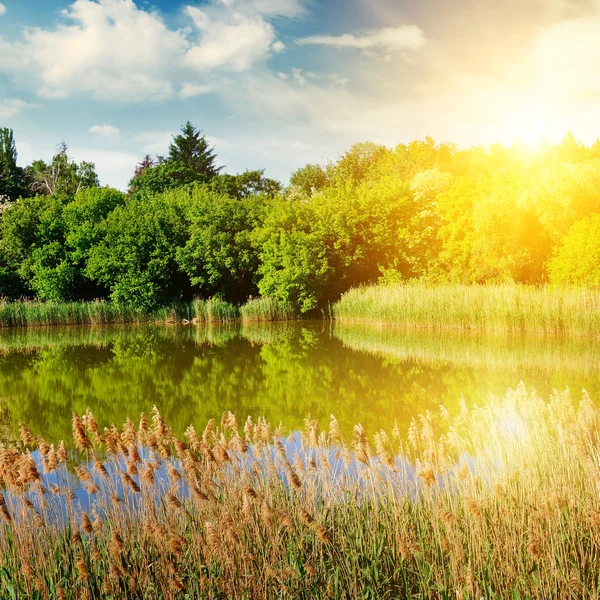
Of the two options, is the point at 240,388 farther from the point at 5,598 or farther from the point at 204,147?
the point at 204,147

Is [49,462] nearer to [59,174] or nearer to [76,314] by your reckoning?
[76,314]

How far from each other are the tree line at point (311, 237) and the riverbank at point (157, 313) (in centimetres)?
60

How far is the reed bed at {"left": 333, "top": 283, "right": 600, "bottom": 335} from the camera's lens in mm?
18469

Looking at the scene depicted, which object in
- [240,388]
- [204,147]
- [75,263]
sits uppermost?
[204,147]

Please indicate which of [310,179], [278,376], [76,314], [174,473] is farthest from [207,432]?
[310,179]

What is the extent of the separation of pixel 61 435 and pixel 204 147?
46.2 metres

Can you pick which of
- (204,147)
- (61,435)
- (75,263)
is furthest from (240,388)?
(204,147)

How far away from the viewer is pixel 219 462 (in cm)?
476

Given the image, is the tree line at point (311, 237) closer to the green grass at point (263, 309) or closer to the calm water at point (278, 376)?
the green grass at point (263, 309)

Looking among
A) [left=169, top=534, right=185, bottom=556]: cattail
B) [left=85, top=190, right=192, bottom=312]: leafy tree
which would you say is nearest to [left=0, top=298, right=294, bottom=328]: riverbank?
[left=85, top=190, right=192, bottom=312]: leafy tree

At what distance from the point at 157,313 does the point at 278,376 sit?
1777 cm

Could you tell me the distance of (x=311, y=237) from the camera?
29219 millimetres

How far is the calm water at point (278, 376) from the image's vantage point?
9.53 metres

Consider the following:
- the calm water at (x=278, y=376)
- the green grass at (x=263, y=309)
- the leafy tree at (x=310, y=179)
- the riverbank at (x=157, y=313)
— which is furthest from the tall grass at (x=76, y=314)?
the leafy tree at (x=310, y=179)
